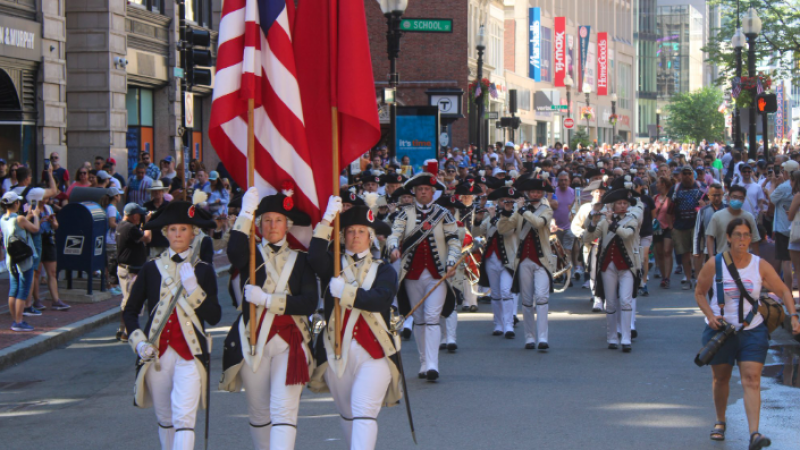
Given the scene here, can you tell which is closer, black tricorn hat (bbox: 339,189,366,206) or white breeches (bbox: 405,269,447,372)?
black tricorn hat (bbox: 339,189,366,206)

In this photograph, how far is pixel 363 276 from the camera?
252 inches

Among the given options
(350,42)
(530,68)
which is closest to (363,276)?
(350,42)

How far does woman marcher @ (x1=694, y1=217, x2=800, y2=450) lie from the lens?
7.34m

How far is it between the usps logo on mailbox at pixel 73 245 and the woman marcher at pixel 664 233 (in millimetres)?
9604

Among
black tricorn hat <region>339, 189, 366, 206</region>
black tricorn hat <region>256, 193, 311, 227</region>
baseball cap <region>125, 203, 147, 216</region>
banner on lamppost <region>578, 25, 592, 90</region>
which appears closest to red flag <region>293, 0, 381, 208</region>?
black tricorn hat <region>339, 189, 366, 206</region>

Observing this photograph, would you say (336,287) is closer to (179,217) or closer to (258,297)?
(258,297)

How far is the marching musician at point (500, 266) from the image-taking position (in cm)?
1243

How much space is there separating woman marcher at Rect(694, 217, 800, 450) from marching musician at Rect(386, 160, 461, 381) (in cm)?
286

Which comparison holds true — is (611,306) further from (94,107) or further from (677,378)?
(94,107)

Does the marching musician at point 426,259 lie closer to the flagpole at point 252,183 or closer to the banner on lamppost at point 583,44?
the flagpole at point 252,183

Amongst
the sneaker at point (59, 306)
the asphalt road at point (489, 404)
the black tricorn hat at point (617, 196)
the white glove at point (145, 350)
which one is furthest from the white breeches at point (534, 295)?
the sneaker at point (59, 306)

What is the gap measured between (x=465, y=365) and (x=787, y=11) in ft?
104

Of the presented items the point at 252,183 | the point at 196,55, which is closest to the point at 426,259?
the point at 252,183

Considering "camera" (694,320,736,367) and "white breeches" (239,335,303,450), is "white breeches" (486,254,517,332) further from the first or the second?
"white breeches" (239,335,303,450)
